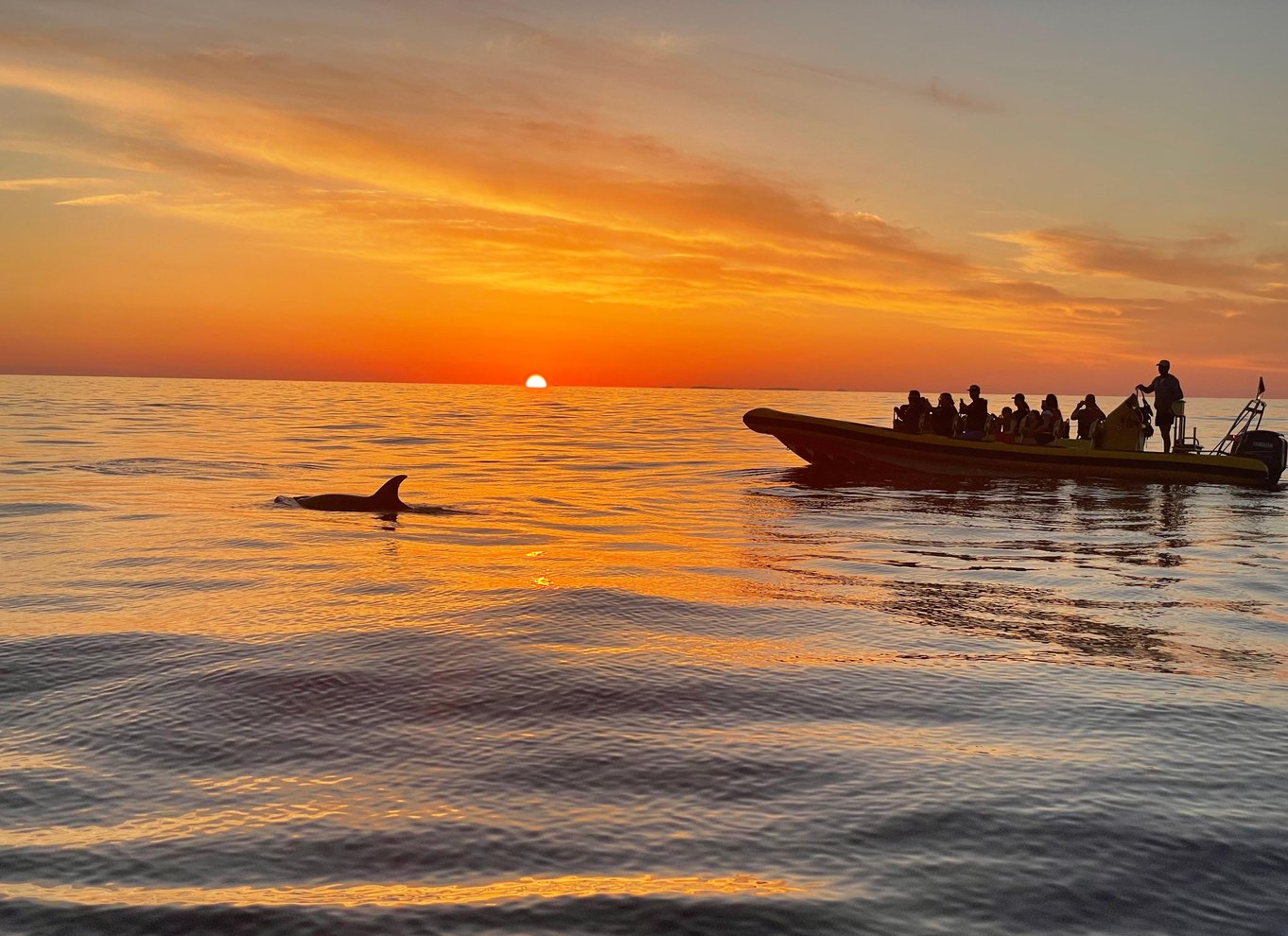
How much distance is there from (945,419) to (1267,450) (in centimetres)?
817

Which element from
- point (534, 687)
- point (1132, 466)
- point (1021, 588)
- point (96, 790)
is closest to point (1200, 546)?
point (1021, 588)

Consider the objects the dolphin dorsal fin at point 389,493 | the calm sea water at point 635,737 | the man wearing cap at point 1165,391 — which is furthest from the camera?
the man wearing cap at point 1165,391

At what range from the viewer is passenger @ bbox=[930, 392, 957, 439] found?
2833 centimetres

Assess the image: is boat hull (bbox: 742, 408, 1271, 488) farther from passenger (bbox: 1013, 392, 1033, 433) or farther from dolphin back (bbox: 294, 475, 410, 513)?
dolphin back (bbox: 294, 475, 410, 513)

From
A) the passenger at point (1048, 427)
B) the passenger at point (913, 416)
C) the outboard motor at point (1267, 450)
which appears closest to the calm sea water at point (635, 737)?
the passenger at point (1048, 427)

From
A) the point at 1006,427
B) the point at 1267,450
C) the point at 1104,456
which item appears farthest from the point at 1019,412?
the point at 1267,450

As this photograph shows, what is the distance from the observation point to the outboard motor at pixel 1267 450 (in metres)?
26.3

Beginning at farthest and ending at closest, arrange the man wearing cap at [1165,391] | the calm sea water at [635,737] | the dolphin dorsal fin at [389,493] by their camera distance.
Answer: the man wearing cap at [1165,391], the dolphin dorsal fin at [389,493], the calm sea water at [635,737]

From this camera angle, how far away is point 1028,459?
26109mm

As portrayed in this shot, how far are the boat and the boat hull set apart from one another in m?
0.02

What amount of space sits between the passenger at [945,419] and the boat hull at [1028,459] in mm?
1809

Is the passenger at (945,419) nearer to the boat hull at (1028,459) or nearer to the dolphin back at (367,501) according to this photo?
the boat hull at (1028,459)

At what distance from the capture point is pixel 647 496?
23672mm

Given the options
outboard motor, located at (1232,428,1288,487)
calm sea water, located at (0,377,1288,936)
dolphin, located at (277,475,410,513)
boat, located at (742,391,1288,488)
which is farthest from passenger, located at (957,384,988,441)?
dolphin, located at (277,475,410,513)
